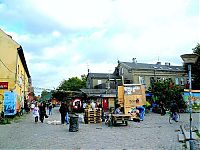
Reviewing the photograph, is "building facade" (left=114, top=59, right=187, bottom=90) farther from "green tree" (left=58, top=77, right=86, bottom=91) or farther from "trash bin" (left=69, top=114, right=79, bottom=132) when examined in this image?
"trash bin" (left=69, top=114, right=79, bottom=132)

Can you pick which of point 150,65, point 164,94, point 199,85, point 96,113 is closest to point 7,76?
point 96,113

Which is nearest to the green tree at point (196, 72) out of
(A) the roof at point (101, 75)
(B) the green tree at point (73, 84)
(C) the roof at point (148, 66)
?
(C) the roof at point (148, 66)

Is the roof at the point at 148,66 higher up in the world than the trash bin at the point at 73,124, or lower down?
higher up

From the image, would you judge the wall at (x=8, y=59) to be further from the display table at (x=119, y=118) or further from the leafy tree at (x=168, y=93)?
the leafy tree at (x=168, y=93)

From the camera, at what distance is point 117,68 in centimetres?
6744

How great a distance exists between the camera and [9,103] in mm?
27938

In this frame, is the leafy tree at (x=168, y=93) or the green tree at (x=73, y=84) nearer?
the leafy tree at (x=168, y=93)

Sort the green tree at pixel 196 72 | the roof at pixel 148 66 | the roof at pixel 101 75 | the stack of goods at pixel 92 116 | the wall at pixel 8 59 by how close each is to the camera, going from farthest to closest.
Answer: the roof at pixel 101 75
the roof at pixel 148 66
the green tree at pixel 196 72
the wall at pixel 8 59
the stack of goods at pixel 92 116

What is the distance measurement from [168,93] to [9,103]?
21.8 metres

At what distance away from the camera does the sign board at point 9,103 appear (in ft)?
91.1

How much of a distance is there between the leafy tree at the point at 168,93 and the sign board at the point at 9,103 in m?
21.1

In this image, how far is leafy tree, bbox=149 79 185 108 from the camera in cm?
4075

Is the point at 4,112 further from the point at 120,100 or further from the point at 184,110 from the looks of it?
the point at 184,110

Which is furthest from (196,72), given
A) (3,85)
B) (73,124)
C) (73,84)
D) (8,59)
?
(73,84)
